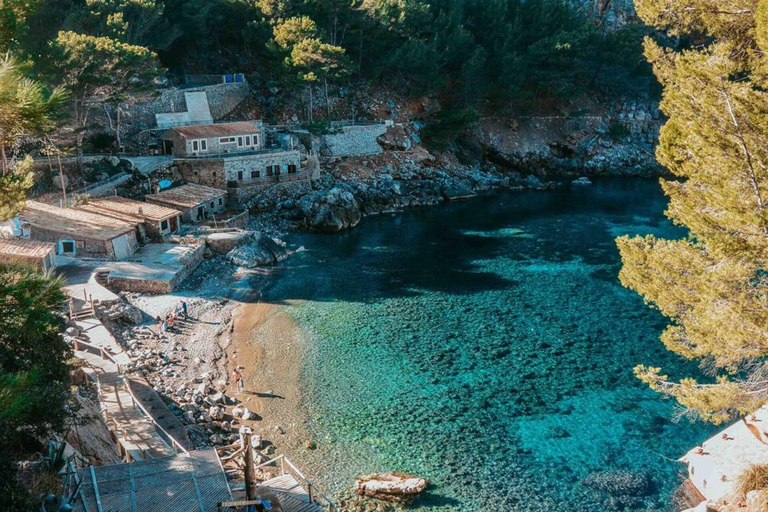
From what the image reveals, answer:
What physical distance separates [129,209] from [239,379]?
23.7 meters

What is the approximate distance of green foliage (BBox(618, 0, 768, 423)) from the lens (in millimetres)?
14289

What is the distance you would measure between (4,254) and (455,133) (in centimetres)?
5795

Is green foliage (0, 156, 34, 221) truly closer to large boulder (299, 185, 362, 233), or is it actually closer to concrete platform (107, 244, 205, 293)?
concrete platform (107, 244, 205, 293)

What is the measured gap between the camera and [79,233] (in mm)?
42875

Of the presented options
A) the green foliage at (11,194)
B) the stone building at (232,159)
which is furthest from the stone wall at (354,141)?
the green foliage at (11,194)

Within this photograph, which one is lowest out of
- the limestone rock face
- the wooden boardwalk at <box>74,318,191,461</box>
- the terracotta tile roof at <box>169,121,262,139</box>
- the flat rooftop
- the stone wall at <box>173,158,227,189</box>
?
the limestone rock face

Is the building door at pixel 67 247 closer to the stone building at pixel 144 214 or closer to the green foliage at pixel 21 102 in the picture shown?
the stone building at pixel 144 214

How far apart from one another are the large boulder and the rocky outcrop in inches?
309

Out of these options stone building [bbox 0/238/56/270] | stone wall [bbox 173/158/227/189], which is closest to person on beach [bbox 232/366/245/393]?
stone building [bbox 0/238/56/270]

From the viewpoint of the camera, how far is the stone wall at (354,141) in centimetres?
7225

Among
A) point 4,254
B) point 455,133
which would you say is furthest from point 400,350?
point 455,133

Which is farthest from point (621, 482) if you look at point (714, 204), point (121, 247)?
point (121, 247)

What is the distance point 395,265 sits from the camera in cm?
5103

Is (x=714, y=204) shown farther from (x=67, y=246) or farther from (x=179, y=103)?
(x=179, y=103)
